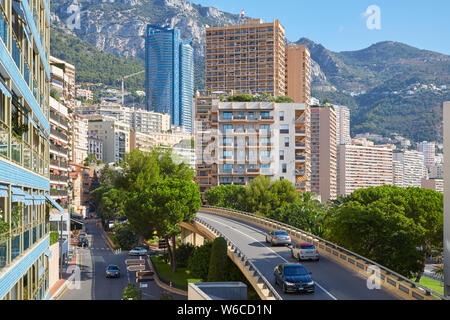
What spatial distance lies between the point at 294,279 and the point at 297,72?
176700 millimetres

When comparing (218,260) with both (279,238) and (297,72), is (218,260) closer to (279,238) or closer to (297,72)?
(279,238)

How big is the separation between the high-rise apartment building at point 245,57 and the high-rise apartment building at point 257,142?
2840 inches

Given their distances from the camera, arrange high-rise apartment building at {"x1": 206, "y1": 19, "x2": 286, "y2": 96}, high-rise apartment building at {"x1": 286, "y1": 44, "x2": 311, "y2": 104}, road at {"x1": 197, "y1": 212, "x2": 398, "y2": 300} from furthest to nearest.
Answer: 1. high-rise apartment building at {"x1": 286, "y1": 44, "x2": 311, "y2": 104}
2. high-rise apartment building at {"x1": 206, "y1": 19, "x2": 286, "y2": 96}
3. road at {"x1": 197, "y1": 212, "x2": 398, "y2": 300}

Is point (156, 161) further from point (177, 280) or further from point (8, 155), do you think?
point (8, 155)

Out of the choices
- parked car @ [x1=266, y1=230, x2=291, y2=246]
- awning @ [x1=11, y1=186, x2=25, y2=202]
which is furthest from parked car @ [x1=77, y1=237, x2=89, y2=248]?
awning @ [x1=11, y1=186, x2=25, y2=202]

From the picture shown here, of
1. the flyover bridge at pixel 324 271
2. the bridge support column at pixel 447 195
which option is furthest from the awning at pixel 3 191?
the bridge support column at pixel 447 195

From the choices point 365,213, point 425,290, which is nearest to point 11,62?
point 425,290

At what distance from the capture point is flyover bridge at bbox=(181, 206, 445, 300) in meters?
24.5

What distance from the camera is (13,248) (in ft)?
51.4

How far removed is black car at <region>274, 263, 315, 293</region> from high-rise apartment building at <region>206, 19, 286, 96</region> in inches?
6008

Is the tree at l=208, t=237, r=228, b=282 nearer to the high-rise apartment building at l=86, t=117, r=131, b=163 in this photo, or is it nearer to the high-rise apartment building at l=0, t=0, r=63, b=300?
the high-rise apartment building at l=0, t=0, r=63, b=300

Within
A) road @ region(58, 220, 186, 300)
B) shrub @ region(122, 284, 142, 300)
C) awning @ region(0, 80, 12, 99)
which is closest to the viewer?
awning @ region(0, 80, 12, 99)

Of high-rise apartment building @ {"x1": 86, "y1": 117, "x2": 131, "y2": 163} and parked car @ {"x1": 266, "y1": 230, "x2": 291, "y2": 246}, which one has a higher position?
high-rise apartment building @ {"x1": 86, "y1": 117, "x2": 131, "y2": 163}

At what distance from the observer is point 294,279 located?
2598 cm
